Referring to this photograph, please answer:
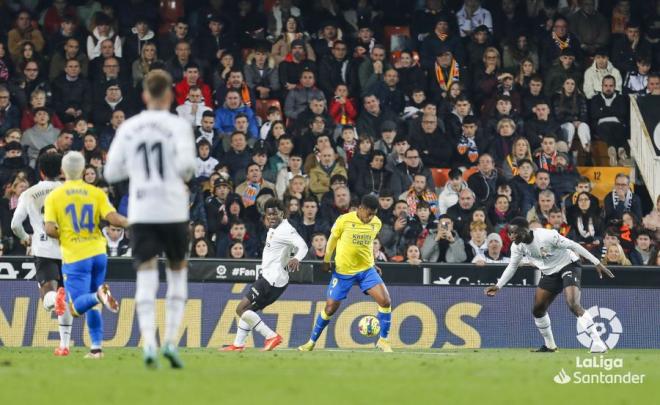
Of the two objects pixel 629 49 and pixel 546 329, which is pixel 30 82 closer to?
pixel 546 329

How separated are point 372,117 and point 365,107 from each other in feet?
0.78

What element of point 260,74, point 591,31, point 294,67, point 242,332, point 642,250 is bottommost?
point 242,332

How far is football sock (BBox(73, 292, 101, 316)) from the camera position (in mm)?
13727

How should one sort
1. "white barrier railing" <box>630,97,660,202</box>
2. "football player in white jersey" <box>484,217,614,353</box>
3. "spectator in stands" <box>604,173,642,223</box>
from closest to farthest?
"football player in white jersey" <box>484,217,614,353</box> < "spectator in stands" <box>604,173,642,223</box> < "white barrier railing" <box>630,97,660,202</box>

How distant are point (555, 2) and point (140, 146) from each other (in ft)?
66.9

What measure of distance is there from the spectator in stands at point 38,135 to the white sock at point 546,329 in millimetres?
9526

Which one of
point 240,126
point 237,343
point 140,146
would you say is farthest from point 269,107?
point 140,146

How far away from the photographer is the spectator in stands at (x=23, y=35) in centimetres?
2634

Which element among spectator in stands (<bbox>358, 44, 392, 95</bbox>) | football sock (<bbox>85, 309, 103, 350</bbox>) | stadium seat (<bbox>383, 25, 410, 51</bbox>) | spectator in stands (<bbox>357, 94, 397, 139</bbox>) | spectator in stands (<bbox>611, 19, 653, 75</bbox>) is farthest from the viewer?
spectator in stands (<bbox>611, 19, 653, 75</bbox>)

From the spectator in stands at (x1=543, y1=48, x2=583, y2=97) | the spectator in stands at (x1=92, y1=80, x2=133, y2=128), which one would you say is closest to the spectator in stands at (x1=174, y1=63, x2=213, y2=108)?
the spectator in stands at (x1=92, y1=80, x2=133, y2=128)

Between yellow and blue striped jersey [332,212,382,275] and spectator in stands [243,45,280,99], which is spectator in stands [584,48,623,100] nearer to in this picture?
spectator in stands [243,45,280,99]

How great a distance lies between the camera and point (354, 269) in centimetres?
1928

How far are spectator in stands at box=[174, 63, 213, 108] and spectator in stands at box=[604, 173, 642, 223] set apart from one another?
7787mm

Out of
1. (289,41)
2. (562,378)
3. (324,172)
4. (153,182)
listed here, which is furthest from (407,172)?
(153,182)
